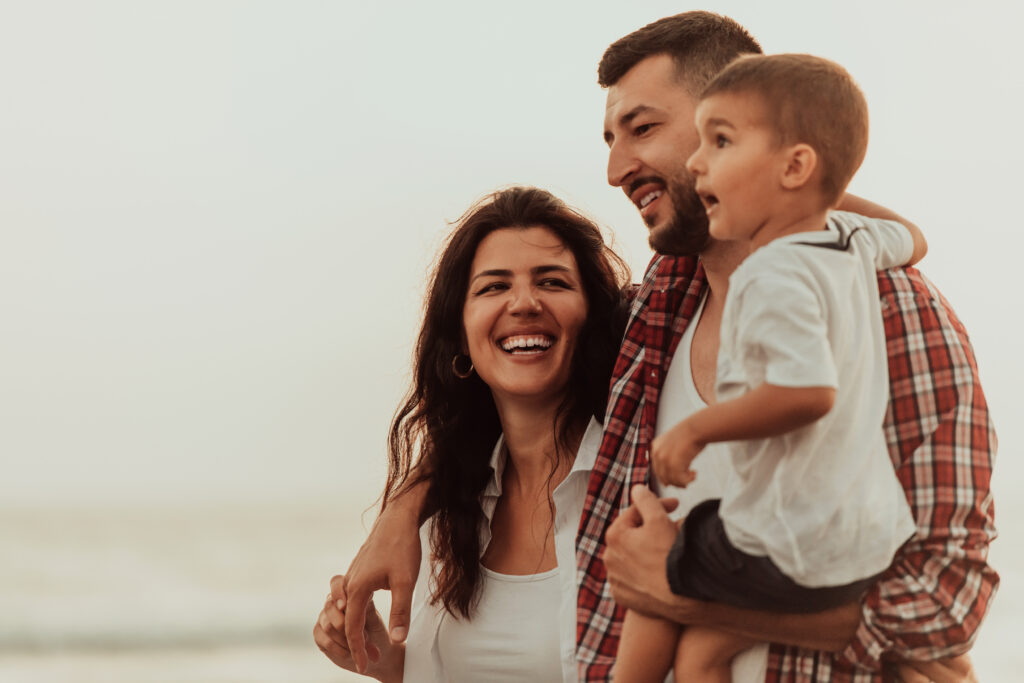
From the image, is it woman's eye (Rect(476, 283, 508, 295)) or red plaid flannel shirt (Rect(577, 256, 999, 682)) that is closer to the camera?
red plaid flannel shirt (Rect(577, 256, 999, 682))

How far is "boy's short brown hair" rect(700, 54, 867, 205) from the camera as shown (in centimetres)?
150

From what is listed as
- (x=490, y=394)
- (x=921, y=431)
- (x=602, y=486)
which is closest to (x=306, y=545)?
(x=490, y=394)

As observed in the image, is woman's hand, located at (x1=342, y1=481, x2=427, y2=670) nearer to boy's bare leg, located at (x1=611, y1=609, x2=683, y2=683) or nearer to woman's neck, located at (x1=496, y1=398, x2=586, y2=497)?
woman's neck, located at (x1=496, y1=398, x2=586, y2=497)

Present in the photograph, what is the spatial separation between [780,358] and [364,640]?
1.51m

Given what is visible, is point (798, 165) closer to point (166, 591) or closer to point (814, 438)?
point (814, 438)

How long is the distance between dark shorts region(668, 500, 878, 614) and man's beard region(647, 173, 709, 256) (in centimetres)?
60

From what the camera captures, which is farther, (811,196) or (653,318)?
(653,318)

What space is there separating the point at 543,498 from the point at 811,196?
1.24 m

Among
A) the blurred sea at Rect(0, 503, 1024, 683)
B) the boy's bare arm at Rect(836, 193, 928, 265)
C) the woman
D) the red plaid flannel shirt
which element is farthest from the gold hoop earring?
the blurred sea at Rect(0, 503, 1024, 683)

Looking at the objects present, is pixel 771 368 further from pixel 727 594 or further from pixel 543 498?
pixel 543 498

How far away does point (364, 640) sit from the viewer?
8.43 feet

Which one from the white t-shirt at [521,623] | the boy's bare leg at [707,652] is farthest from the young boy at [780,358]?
the white t-shirt at [521,623]

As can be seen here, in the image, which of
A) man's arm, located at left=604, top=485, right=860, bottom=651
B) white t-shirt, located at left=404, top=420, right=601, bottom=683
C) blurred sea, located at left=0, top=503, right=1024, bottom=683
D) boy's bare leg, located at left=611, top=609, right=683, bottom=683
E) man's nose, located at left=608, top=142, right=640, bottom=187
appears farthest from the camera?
blurred sea, located at left=0, top=503, right=1024, bottom=683

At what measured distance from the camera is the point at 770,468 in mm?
1554
